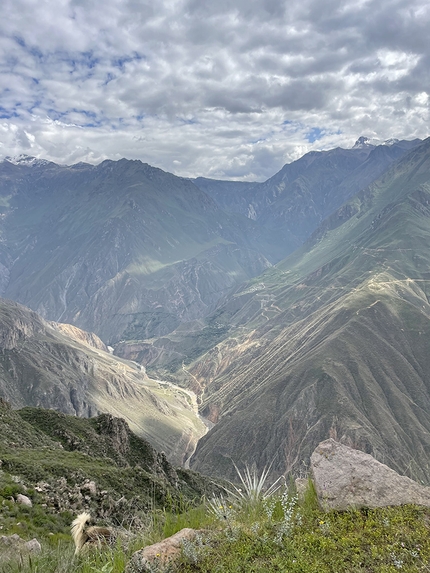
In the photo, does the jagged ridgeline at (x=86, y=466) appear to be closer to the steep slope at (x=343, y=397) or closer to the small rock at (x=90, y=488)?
the small rock at (x=90, y=488)

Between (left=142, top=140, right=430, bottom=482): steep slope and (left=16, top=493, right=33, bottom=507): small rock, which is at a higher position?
(left=16, top=493, right=33, bottom=507): small rock

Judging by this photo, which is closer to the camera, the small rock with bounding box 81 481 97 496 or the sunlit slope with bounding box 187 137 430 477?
the small rock with bounding box 81 481 97 496

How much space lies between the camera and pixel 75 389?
136000 millimetres

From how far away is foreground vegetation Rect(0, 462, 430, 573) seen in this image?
7.07m

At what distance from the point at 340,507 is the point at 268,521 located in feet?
6.37

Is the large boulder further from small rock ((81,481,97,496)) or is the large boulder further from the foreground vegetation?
small rock ((81,481,97,496))

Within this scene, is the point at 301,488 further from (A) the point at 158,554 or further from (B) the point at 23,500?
(B) the point at 23,500

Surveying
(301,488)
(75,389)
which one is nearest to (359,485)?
(301,488)

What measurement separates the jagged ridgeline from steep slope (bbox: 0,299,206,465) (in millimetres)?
73474

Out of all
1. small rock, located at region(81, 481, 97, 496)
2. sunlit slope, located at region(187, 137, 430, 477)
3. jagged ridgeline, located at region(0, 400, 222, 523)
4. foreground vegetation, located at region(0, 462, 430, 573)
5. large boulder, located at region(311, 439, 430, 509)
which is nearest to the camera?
foreground vegetation, located at region(0, 462, 430, 573)

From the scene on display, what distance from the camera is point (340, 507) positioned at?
30.3 ft

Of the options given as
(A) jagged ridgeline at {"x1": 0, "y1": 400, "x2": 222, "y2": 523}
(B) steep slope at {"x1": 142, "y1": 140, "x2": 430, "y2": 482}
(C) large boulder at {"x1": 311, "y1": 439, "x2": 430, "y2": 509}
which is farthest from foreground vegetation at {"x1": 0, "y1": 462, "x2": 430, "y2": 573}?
(B) steep slope at {"x1": 142, "y1": 140, "x2": 430, "y2": 482}

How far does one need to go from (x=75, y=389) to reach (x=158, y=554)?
139 m

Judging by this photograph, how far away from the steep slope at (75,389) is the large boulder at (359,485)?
115 m
